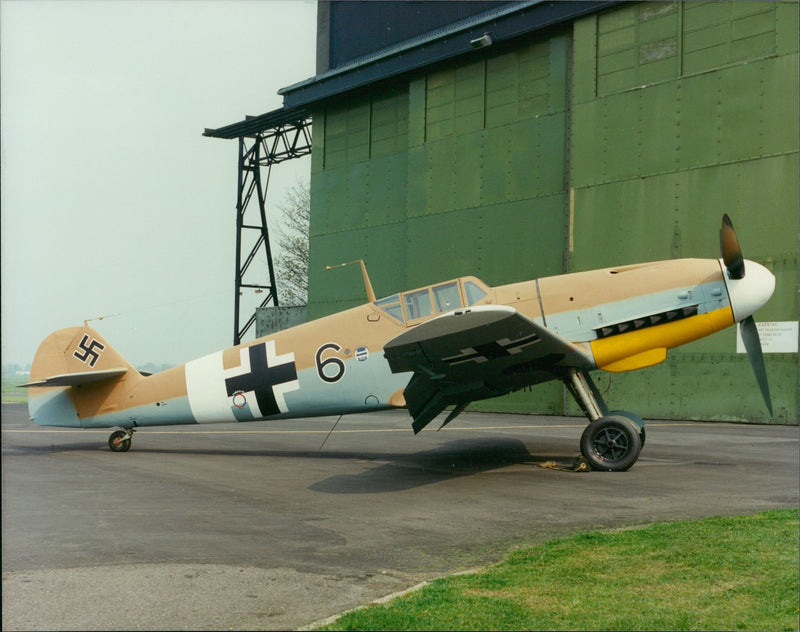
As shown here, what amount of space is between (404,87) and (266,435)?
15832mm

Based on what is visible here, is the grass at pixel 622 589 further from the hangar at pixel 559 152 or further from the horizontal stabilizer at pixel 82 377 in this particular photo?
the hangar at pixel 559 152

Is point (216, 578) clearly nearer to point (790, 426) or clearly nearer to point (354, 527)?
point (354, 527)

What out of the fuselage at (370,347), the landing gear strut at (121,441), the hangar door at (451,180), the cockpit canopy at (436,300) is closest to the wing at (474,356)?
the fuselage at (370,347)

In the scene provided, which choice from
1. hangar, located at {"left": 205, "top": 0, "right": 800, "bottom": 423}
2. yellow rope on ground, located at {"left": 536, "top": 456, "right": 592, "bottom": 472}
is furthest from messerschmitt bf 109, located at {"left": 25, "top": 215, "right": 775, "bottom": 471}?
hangar, located at {"left": 205, "top": 0, "right": 800, "bottom": 423}

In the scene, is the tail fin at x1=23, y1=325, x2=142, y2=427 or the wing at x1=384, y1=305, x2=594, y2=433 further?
the tail fin at x1=23, y1=325, x2=142, y2=427

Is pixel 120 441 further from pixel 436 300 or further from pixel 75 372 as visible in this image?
pixel 436 300

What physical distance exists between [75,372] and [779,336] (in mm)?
15383

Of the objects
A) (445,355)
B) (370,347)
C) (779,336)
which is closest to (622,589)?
(445,355)

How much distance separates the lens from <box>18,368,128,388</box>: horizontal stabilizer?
11945 mm

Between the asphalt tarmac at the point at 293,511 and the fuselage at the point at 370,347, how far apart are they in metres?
0.84

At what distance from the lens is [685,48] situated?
19.5 meters

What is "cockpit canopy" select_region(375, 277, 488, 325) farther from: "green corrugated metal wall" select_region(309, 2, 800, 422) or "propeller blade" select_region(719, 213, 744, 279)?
"green corrugated metal wall" select_region(309, 2, 800, 422)

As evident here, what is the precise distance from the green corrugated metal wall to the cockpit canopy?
10416 mm

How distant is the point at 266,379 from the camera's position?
1175 cm
